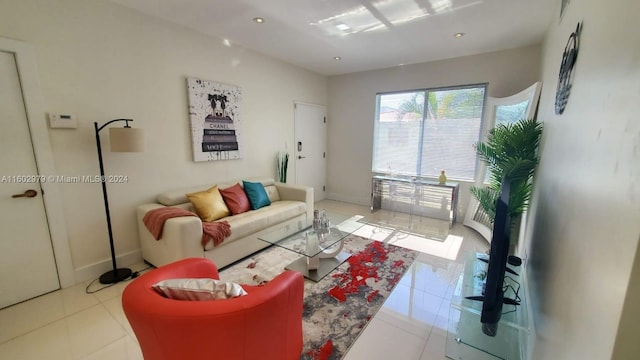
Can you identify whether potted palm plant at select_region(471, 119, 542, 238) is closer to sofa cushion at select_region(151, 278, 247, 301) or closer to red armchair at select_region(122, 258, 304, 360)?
red armchair at select_region(122, 258, 304, 360)

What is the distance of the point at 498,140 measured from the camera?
83.7 inches

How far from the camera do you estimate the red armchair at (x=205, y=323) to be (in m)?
0.97

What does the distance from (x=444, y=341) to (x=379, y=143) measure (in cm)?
378

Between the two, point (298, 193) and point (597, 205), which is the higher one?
point (597, 205)

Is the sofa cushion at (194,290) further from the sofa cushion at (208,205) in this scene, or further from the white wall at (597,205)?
the sofa cushion at (208,205)

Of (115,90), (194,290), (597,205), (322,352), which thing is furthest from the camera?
(115,90)

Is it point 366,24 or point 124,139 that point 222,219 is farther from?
point 366,24

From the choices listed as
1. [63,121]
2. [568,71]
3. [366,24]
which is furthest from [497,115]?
[63,121]

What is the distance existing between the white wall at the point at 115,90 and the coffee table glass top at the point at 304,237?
1.47 metres

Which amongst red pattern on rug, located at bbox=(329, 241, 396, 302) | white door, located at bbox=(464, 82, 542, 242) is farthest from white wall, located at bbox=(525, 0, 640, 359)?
white door, located at bbox=(464, 82, 542, 242)

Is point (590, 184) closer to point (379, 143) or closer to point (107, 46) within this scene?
point (107, 46)

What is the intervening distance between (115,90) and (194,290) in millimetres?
2524

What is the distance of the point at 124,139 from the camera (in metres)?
2.32

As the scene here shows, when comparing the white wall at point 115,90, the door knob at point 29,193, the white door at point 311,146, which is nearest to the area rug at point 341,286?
the white wall at point 115,90
